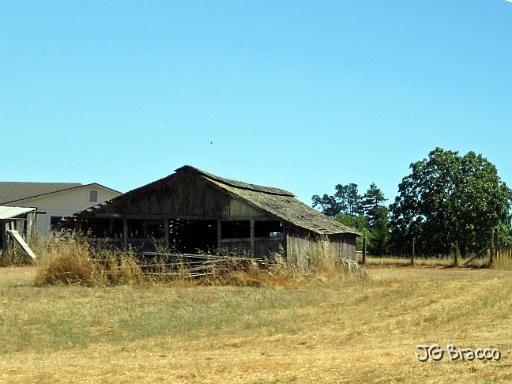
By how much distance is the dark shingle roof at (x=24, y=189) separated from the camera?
47875mm

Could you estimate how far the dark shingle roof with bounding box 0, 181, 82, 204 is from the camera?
47.9 meters

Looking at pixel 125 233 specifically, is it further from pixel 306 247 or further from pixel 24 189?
pixel 24 189

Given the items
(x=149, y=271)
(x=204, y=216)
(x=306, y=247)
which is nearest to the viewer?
(x=149, y=271)

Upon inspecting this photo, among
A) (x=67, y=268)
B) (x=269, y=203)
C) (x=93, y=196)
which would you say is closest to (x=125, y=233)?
(x=67, y=268)

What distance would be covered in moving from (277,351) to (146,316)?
4.99 m

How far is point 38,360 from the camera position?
10586 mm

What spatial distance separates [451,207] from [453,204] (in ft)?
0.77

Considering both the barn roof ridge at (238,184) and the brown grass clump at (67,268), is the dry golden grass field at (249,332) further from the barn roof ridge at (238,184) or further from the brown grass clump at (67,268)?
the barn roof ridge at (238,184)

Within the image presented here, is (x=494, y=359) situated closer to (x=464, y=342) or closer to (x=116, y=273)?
(x=464, y=342)

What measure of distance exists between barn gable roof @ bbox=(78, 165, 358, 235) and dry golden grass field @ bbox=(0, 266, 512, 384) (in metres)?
4.68

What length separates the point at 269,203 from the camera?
27469 millimetres

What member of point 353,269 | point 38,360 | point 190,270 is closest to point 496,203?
point 353,269

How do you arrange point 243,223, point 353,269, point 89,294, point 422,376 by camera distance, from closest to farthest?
point 422,376 < point 89,294 < point 353,269 < point 243,223

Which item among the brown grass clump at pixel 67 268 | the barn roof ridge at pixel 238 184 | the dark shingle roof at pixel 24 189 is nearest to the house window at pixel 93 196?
the dark shingle roof at pixel 24 189
